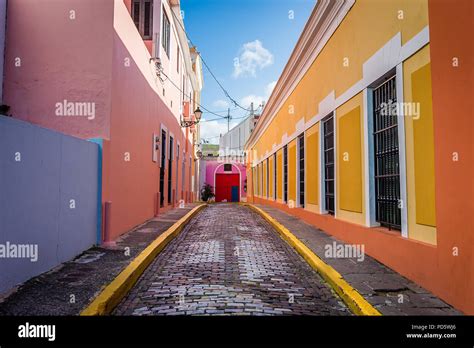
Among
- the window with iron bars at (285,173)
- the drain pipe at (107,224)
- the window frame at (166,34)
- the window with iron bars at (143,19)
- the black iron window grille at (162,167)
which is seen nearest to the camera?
the drain pipe at (107,224)

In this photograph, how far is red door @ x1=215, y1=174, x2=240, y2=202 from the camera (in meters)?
32.7

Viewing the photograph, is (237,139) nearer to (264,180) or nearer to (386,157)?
(264,180)

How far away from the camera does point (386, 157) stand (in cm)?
551

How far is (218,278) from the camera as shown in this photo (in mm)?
4875

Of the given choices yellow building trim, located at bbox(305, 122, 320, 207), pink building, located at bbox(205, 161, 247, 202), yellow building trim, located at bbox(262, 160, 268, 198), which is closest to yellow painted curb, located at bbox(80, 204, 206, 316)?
yellow building trim, located at bbox(305, 122, 320, 207)

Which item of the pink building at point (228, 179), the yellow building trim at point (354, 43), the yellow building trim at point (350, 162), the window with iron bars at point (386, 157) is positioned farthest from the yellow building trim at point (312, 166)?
the pink building at point (228, 179)

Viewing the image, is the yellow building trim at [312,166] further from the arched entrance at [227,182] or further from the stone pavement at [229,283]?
the arched entrance at [227,182]

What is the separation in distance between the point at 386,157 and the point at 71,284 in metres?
4.60

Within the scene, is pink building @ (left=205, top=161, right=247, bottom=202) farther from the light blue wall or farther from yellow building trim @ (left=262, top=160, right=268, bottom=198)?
the light blue wall

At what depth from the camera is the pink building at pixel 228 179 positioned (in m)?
32.6

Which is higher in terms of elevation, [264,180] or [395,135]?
[395,135]

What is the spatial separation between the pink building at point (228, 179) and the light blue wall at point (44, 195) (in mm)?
26274

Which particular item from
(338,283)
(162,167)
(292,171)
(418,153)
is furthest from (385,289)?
(162,167)

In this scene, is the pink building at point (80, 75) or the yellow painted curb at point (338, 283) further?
the pink building at point (80, 75)
